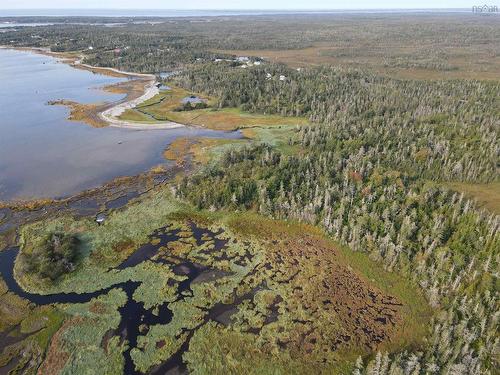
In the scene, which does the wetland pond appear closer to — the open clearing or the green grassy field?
the green grassy field

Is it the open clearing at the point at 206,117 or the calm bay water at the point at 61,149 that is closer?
the calm bay water at the point at 61,149

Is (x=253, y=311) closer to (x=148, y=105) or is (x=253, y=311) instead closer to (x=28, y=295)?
(x=28, y=295)

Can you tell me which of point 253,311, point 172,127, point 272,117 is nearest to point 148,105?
point 172,127

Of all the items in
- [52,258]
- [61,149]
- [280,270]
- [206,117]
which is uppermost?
[206,117]

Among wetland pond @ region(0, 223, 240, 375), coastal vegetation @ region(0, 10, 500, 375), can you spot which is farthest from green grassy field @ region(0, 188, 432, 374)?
wetland pond @ region(0, 223, 240, 375)

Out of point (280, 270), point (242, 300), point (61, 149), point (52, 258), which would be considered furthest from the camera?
point (61, 149)

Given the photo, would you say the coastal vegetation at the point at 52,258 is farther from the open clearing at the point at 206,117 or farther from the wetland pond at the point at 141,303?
the open clearing at the point at 206,117

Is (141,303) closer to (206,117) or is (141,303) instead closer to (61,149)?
(61,149)

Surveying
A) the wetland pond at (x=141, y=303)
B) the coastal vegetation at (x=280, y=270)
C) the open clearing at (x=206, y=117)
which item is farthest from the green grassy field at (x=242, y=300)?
the open clearing at (x=206, y=117)

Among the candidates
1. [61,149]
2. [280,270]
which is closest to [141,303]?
[280,270]
